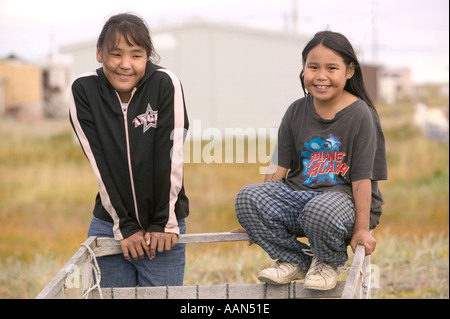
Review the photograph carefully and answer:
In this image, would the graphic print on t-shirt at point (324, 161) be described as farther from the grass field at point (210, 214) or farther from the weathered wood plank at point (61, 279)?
the grass field at point (210, 214)

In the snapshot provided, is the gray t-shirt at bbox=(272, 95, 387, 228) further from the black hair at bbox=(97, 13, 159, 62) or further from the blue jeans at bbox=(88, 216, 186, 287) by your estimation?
the black hair at bbox=(97, 13, 159, 62)

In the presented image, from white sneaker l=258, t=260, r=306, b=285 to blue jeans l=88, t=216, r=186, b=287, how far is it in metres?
0.40

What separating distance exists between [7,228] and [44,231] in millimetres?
775

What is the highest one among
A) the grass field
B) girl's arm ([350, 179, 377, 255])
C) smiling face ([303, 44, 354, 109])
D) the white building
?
the white building

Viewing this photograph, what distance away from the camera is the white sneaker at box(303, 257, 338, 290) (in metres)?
2.52

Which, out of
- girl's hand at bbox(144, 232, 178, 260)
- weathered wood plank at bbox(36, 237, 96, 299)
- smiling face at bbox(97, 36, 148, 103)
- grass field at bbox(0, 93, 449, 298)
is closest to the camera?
weathered wood plank at bbox(36, 237, 96, 299)

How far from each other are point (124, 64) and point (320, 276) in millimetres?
1153

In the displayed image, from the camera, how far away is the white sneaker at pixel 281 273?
2621 mm

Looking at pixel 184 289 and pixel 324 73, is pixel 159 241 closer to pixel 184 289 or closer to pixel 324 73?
pixel 184 289

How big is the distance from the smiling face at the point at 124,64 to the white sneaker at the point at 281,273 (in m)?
0.94

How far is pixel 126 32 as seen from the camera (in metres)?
2.54

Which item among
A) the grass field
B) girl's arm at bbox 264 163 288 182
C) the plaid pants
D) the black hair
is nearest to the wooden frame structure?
the plaid pants

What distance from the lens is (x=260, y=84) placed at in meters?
14.8
